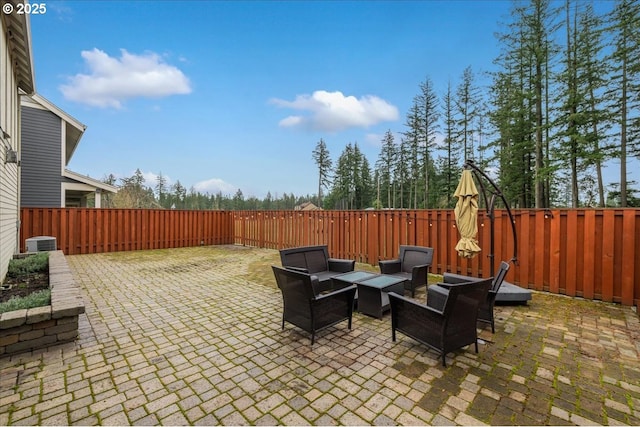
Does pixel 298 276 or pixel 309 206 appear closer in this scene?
pixel 298 276

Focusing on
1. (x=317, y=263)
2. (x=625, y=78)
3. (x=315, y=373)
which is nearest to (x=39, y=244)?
(x=317, y=263)

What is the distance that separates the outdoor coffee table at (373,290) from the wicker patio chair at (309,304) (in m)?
0.53

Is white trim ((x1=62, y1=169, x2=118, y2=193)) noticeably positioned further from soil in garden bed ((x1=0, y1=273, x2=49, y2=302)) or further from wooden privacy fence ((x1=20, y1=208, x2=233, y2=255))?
soil in garden bed ((x1=0, y1=273, x2=49, y2=302))

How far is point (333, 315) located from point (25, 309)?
3.23 meters

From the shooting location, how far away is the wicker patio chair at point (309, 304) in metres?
2.88

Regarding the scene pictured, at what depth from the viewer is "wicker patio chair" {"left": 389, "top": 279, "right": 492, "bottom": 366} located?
2422 mm

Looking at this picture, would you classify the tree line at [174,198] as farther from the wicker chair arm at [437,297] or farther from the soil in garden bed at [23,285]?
the wicker chair arm at [437,297]

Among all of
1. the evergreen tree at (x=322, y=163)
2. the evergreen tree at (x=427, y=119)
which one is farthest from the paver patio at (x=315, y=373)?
the evergreen tree at (x=322, y=163)

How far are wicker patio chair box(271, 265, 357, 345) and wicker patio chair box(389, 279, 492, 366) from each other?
25.5 inches

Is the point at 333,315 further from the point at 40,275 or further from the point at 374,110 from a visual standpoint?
the point at 374,110

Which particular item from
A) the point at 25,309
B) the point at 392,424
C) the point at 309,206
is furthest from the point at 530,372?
the point at 309,206

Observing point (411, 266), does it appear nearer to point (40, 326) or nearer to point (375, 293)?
point (375, 293)

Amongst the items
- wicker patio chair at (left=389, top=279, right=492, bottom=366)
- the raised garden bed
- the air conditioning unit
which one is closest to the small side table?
wicker patio chair at (left=389, top=279, right=492, bottom=366)

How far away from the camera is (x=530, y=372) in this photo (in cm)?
239
